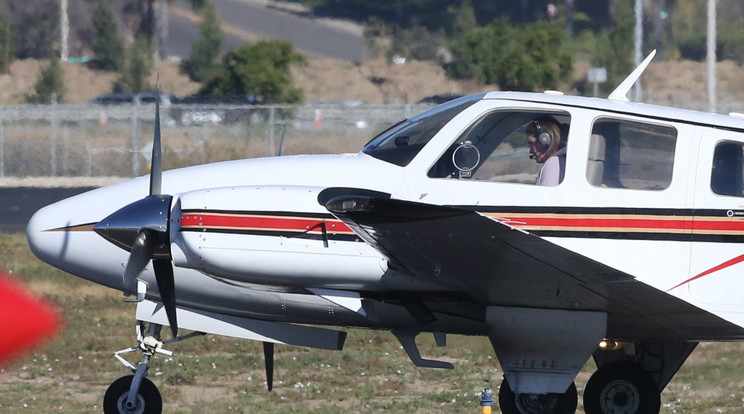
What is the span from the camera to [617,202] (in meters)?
8.41

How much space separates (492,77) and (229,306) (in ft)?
103

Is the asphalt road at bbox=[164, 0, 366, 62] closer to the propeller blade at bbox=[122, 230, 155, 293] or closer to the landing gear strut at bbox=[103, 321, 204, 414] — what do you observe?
the landing gear strut at bbox=[103, 321, 204, 414]

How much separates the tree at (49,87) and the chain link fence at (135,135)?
12.7 m

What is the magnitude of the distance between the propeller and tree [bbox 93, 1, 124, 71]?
44.1m

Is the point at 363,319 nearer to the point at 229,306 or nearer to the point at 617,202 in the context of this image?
the point at 229,306

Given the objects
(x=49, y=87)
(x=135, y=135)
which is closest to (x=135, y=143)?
(x=135, y=135)

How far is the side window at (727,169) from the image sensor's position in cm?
849

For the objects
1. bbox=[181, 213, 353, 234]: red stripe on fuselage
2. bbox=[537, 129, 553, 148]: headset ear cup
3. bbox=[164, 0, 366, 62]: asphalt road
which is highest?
bbox=[164, 0, 366, 62]: asphalt road

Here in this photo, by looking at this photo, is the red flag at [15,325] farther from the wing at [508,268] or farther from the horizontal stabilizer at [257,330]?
the wing at [508,268]

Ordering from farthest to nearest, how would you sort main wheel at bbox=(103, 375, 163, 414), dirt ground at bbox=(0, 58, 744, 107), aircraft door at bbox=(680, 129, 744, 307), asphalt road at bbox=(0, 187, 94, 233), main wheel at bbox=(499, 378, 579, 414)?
dirt ground at bbox=(0, 58, 744, 107) < asphalt road at bbox=(0, 187, 94, 233) < main wheel at bbox=(499, 378, 579, 414) < main wheel at bbox=(103, 375, 163, 414) < aircraft door at bbox=(680, 129, 744, 307)

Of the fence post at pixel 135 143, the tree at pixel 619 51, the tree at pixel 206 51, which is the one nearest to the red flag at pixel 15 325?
the fence post at pixel 135 143

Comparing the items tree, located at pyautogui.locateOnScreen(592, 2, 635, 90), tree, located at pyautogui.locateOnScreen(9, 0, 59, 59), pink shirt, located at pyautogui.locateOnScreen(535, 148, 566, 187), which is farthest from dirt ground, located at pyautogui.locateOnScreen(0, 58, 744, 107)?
pink shirt, located at pyautogui.locateOnScreen(535, 148, 566, 187)

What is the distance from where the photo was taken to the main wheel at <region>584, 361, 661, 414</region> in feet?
31.3

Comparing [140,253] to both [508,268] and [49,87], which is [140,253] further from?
[49,87]
